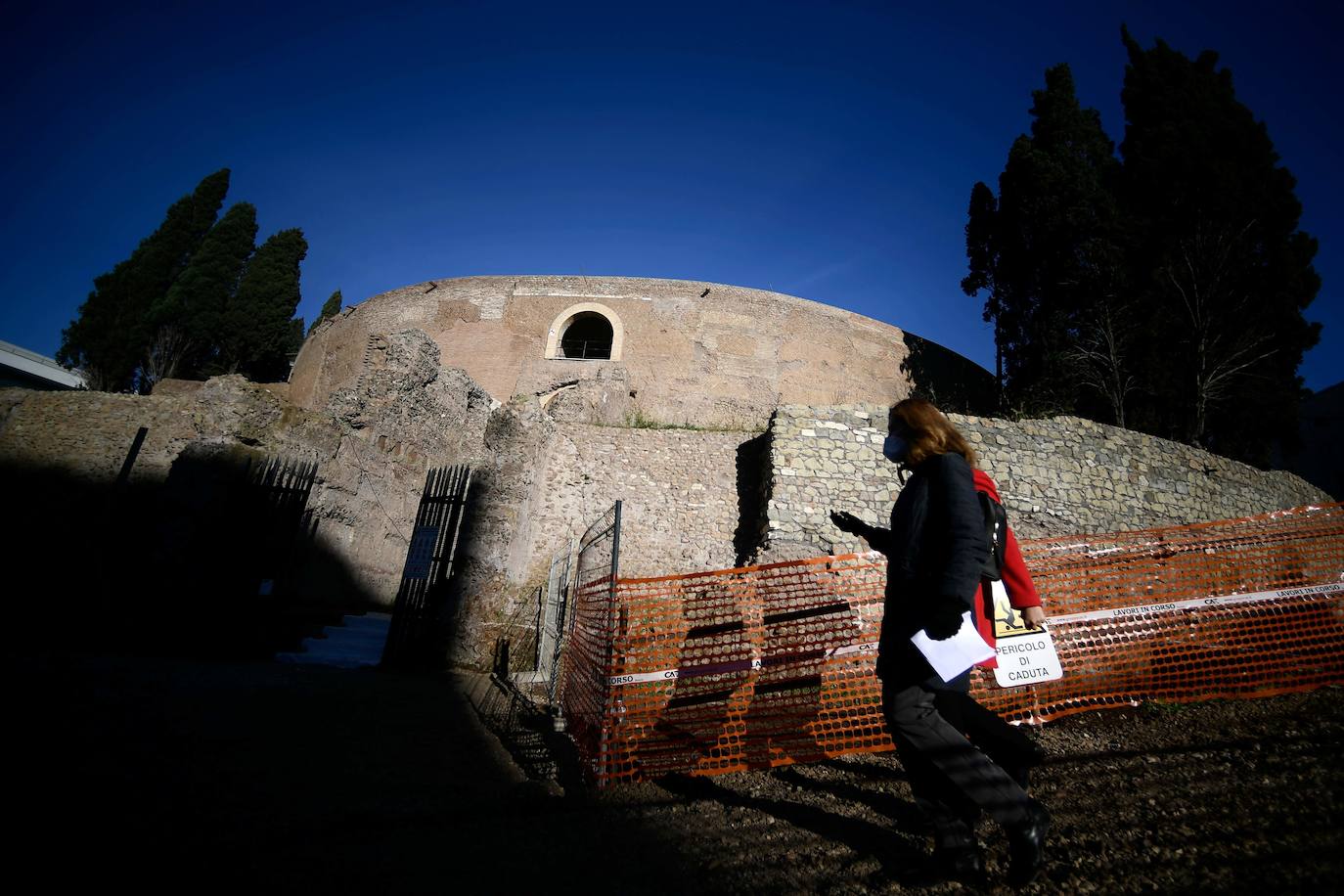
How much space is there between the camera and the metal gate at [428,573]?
6.27 metres

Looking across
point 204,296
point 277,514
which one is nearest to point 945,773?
point 277,514

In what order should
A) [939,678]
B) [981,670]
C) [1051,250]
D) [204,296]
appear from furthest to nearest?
[204,296], [1051,250], [981,670], [939,678]

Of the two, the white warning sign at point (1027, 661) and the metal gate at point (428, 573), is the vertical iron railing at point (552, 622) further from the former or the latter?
the white warning sign at point (1027, 661)

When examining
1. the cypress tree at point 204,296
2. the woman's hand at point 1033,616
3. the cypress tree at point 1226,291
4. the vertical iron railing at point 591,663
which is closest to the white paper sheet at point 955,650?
the woman's hand at point 1033,616

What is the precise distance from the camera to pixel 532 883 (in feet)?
6.08

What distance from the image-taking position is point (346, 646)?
6699 mm

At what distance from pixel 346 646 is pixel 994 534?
727 cm

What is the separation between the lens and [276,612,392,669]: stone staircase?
6098 millimetres

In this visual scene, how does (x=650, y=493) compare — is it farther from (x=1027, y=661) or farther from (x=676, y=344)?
(x=676, y=344)

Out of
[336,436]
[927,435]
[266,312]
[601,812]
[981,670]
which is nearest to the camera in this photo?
[927,435]

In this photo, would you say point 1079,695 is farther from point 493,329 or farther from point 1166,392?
point 493,329

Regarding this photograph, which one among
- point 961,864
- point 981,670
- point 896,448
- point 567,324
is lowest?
point 961,864

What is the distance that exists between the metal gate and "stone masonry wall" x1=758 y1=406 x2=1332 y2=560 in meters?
4.10

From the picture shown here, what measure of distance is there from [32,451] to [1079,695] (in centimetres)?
1773
